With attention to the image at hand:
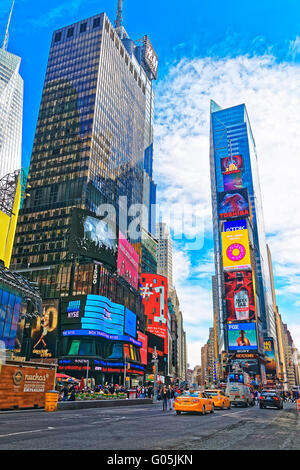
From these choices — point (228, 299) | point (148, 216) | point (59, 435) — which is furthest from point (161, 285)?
point (59, 435)

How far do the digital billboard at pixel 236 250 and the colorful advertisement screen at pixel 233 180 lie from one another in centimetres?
2008

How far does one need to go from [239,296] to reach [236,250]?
14922mm

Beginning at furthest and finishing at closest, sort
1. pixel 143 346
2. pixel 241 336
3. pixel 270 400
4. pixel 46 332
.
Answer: pixel 241 336 → pixel 143 346 → pixel 46 332 → pixel 270 400

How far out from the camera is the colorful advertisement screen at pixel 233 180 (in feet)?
429

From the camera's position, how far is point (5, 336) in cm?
4269

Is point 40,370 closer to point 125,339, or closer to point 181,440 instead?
point 181,440

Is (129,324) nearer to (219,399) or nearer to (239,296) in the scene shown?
(239,296)

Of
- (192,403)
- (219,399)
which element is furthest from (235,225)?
(192,403)

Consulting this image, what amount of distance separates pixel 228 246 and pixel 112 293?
5187 cm

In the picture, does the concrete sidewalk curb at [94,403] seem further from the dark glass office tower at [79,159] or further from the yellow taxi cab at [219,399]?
the dark glass office tower at [79,159]

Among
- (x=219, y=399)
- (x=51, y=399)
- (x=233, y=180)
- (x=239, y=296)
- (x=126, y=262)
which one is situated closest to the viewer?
(x=51, y=399)

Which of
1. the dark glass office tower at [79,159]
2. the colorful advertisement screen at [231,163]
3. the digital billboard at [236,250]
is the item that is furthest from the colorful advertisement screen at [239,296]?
the colorful advertisement screen at [231,163]

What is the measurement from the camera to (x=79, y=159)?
102 meters

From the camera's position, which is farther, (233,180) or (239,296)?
(233,180)
